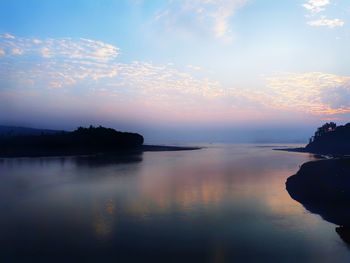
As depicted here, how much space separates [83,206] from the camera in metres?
20.7

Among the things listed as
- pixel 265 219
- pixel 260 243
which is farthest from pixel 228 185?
pixel 260 243

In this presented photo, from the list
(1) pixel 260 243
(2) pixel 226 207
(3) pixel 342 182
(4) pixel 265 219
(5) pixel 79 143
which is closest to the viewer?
(1) pixel 260 243

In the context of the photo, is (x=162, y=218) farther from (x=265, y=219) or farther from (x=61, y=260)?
(x=61, y=260)

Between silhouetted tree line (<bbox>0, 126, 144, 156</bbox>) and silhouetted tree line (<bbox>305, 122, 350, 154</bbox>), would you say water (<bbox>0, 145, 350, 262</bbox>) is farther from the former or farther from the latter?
silhouetted tree line (<bbox>305, 122, 350, 154</bbox>)

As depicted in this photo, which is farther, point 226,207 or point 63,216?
point 226,207

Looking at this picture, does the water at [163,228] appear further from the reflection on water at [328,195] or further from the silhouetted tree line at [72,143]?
the silhouetted tree line at [72,143]

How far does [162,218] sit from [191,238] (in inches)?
146

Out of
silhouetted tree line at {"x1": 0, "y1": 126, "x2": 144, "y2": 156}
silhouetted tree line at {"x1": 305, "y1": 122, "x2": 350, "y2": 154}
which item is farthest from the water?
silhouetted tree line at {"x1": 305, "y1": 122, "x2": 350, "y2": 154}

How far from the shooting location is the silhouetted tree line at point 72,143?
285ft

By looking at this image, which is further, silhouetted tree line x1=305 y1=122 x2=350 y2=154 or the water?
silhouetted tree line x1=305 y1=122 x2=350 y2=154

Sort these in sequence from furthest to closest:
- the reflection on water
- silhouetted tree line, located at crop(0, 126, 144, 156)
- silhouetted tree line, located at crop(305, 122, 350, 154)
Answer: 1. silhouetted tree line, located at crop(305, 122, 350, 154)
2. silhouetted tree line, located at crop(0, 126, 144, 156)
3. the reflection on water

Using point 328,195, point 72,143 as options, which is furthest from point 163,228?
point 72,143

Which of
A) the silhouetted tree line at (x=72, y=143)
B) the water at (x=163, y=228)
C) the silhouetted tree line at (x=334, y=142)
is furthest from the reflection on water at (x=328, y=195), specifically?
the silhouetted tree line at (x=72, y=143)

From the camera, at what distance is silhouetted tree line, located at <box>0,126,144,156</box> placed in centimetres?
8700
